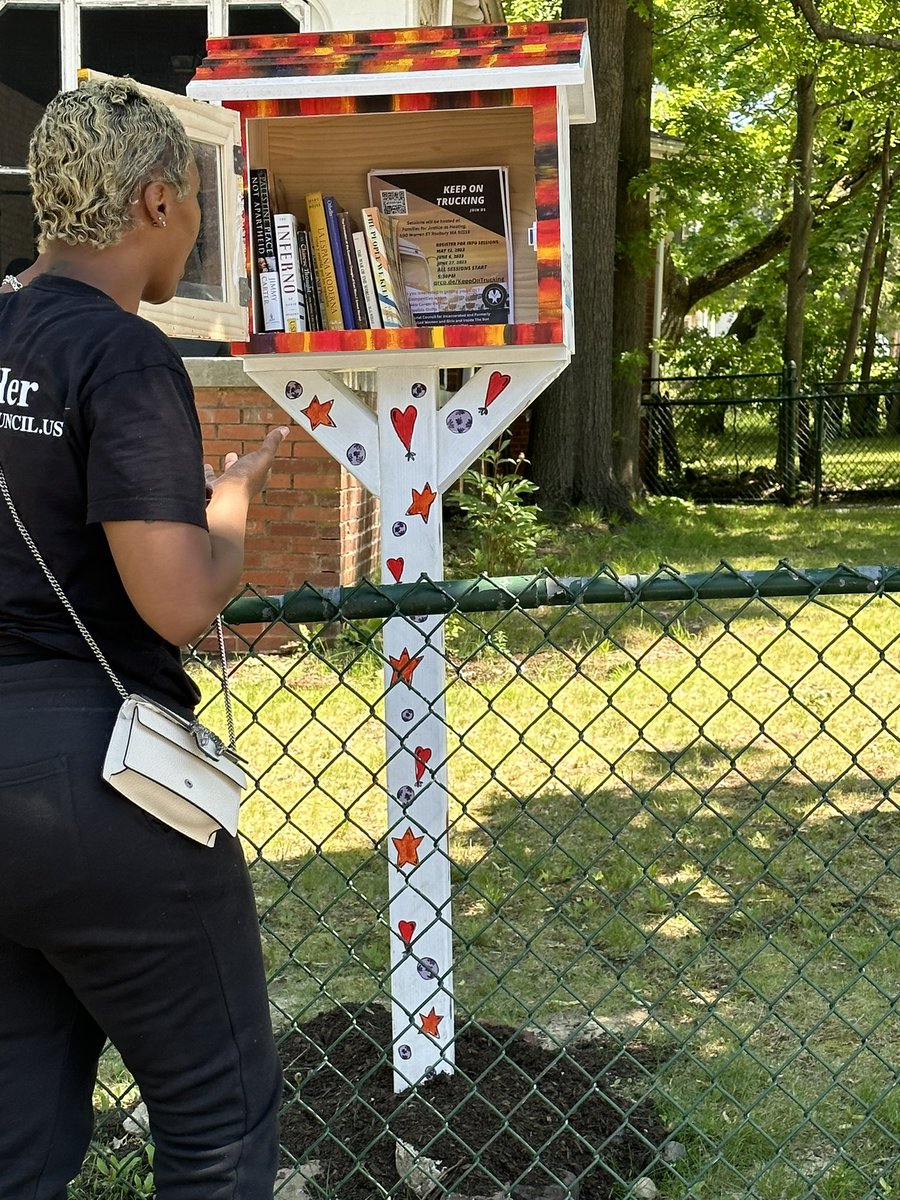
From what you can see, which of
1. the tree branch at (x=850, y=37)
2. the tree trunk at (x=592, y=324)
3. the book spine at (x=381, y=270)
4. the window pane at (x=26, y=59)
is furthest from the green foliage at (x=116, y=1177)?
the tree branch at (x=850, y=37)

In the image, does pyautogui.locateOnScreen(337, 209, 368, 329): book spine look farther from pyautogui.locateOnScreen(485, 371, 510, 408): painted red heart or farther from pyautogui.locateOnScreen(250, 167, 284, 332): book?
pyautogui.locateOnScreen(485, 371, 510, 408): painted red heart

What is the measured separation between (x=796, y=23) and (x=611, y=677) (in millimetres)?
8376

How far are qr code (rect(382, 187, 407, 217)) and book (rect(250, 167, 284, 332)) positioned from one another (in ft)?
1.09

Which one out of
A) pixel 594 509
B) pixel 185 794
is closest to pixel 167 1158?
pixel 185 794

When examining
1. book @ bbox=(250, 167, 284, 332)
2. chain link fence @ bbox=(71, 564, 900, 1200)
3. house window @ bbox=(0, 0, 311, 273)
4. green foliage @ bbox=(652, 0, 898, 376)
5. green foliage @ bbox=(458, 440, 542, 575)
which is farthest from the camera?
green foliage @ bbox=(652, 0, 898, 376)

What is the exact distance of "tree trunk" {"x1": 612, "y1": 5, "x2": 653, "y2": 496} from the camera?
12.3 m

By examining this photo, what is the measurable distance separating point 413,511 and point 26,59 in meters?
5.35

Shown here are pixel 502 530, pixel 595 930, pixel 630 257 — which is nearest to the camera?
pixel 595 930

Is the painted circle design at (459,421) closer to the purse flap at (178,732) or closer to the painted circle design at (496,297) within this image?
the painted circle design at (496,297)

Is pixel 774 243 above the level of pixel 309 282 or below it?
above

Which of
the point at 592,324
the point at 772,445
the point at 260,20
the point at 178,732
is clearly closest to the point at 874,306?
the point at 772,445

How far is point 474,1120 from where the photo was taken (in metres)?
2.84

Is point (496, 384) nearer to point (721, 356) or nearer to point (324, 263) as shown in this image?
point (324, 263)

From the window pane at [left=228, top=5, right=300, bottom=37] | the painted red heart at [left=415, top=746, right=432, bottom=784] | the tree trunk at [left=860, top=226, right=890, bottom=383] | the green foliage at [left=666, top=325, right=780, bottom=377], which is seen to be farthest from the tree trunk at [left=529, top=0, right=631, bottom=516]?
the tree trunk at [left=860, top=226, right=890, bottom=383]
